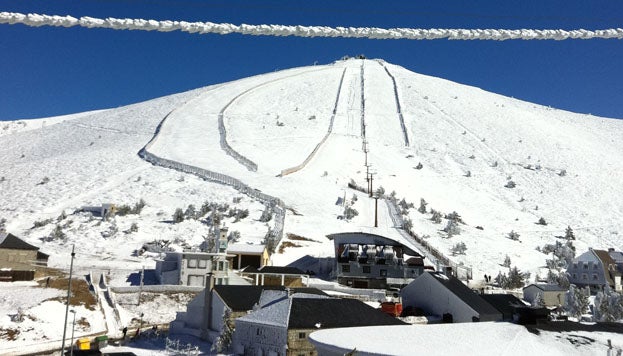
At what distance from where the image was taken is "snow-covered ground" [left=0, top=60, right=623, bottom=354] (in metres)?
53.0

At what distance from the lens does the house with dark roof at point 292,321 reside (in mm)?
24500

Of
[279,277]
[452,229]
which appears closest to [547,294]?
[452,229]

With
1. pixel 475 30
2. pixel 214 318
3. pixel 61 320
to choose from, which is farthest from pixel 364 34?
pixel 61 320

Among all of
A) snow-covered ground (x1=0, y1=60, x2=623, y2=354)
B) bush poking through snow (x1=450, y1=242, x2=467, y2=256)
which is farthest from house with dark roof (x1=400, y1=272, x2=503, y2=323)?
bush poking through snow (x1=450, y1=242, x2=467, y2=256)

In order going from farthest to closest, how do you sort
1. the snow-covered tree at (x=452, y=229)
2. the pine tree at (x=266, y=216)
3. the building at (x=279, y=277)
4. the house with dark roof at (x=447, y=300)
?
the snow-covered tree at (x=452, y=229), the pine tree at (x=266, y=216), the building at (x=279, y=277), the house with dark roof at (x=447, y=300)

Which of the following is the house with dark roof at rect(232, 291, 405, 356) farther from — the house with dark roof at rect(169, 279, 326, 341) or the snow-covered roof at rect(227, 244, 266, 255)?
the snow-covered roof at rect(227, 244, 266, 255)

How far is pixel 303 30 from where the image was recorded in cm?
1418

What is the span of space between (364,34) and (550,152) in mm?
99621

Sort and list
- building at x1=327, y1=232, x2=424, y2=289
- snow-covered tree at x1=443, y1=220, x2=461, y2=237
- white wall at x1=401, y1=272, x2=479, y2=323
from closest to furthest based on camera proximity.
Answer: white wall at x1=401, y1=272, x2=479, y2=323 < building at x1=327, y1=232, x2=424, y2=289 < snow-covered tree at x1=443, y1=220, x2=461, y2=237

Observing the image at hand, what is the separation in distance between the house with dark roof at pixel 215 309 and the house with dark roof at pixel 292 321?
1252mm

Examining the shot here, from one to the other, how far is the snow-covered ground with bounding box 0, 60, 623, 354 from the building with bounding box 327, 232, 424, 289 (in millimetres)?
4623

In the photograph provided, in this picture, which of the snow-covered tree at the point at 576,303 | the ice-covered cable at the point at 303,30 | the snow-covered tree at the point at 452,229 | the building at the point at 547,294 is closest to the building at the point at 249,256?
the building at the point at 547,294

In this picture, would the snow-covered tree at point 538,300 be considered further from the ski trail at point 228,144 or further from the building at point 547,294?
the ski trail at point 228,144

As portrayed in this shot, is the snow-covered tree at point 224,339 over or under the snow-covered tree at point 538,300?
under
